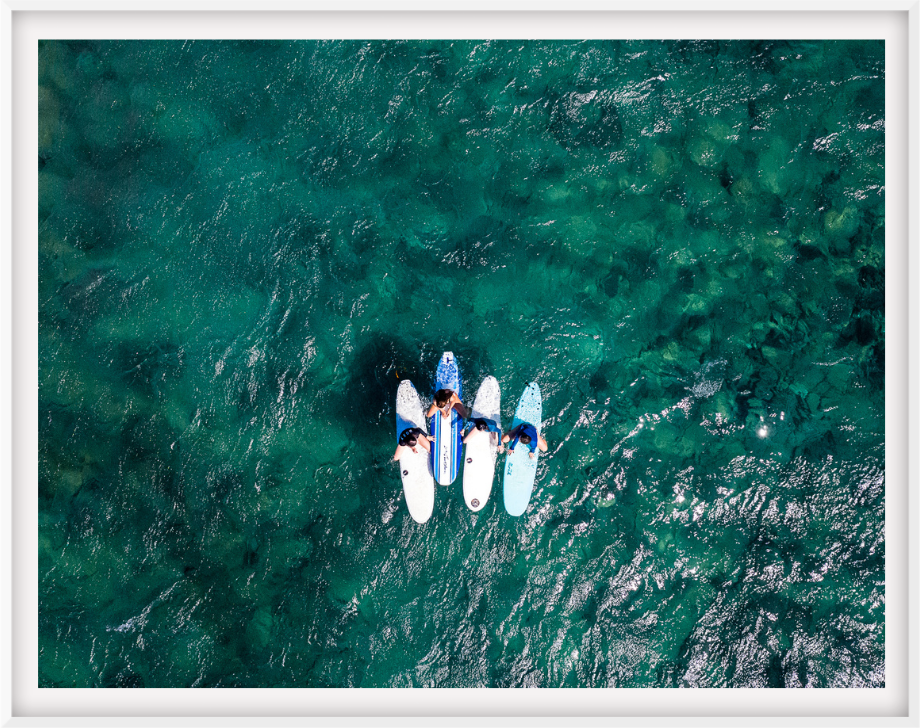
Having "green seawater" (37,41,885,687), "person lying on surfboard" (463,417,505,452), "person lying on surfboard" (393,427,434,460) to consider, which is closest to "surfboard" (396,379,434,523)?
"person lying on surfboard" (393,427,434,460)

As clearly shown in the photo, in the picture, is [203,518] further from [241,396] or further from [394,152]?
[394,152]

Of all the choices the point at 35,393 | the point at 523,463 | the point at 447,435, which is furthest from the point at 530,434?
the point at 35,393

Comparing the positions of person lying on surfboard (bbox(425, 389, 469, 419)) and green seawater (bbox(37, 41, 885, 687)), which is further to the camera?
green seawater (bbox(37, 41, 885, 687))

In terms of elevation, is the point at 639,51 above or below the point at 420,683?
above

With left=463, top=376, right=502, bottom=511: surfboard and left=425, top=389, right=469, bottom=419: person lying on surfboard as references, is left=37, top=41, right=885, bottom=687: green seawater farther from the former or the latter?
left=425, top=389, right=469, bottom=419: person lying on surfboard

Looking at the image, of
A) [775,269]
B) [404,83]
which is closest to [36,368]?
[404,83]
